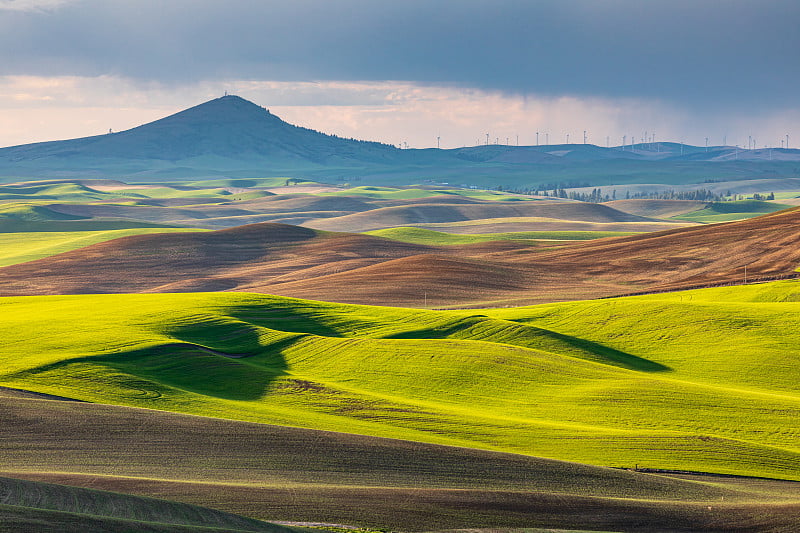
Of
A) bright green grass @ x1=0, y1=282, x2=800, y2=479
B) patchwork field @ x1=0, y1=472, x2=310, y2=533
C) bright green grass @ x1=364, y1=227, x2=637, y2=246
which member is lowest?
bright green grass @ x1=0, y1=282, x2=800, y2=479

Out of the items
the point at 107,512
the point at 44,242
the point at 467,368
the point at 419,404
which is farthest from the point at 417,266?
the point at 107,512

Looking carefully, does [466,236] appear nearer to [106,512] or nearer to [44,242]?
[44,242]

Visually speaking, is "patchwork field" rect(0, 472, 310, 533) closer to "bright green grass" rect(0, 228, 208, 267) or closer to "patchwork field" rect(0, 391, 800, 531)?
"patchwork field" rect(0, 391, 800, 531)

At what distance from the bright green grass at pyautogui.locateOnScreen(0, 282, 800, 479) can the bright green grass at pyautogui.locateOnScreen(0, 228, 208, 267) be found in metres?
61.7

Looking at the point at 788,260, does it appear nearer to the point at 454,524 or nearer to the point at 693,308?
the point at 693,308

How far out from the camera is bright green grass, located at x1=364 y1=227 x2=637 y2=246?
15962 centimetres

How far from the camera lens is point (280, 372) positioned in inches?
2263

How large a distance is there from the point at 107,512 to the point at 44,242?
455ft

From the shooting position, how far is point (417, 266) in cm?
10900

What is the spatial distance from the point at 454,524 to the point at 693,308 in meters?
→ 48.6

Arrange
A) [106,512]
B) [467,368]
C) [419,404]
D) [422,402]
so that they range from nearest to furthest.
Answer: [106,512] → [419,404] → [422,402] → [467,368]

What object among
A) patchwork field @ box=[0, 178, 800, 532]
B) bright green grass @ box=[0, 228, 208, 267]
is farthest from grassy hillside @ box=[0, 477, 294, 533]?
bright green grass @ box=[0, 228, 208, 267]

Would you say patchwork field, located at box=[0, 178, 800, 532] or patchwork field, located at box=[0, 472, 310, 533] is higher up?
patchwork field, located at box=[0, 472, 310, 533]

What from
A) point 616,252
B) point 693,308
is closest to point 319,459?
point 693,308
